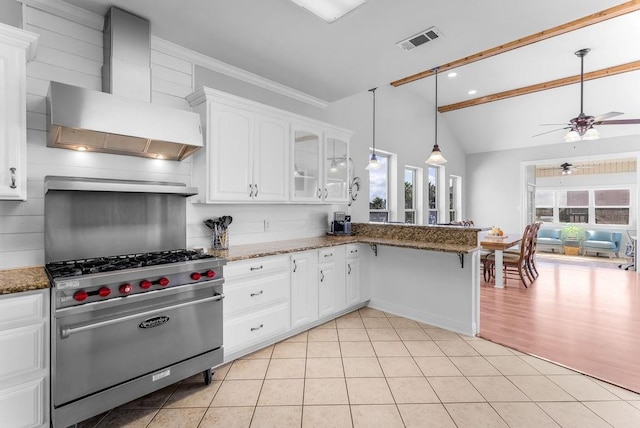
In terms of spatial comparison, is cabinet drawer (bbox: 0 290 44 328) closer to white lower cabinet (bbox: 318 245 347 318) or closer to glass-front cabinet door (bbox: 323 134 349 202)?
white lower cabinet (bbox: 318 245 347 318)

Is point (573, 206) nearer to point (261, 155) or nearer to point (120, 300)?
point (261, 155)

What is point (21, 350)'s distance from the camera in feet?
5.35

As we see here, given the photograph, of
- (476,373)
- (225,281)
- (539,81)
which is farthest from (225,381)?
(539,81)

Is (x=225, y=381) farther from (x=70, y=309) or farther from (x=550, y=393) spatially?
(x=550, y=393)

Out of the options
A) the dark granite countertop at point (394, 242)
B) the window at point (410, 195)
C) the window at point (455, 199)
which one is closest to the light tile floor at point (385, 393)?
the dark granite countertop at point (394, 242)

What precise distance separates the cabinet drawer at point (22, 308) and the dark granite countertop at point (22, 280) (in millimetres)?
44

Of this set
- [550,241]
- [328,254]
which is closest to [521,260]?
[328,254]

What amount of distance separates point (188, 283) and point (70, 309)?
649 millimetres

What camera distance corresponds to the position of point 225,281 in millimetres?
2471

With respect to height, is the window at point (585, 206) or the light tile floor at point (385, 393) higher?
the window at point (585, 206)

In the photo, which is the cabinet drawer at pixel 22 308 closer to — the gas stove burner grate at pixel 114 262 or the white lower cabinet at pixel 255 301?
the gas stove burner grate at pixel 114 262

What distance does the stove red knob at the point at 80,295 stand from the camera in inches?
68.9

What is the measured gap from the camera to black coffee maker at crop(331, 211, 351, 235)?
4.18m

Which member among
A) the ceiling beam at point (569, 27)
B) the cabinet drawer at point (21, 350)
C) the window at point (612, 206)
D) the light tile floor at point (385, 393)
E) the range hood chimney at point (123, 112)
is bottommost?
the light tile floor at point (385, 393)
